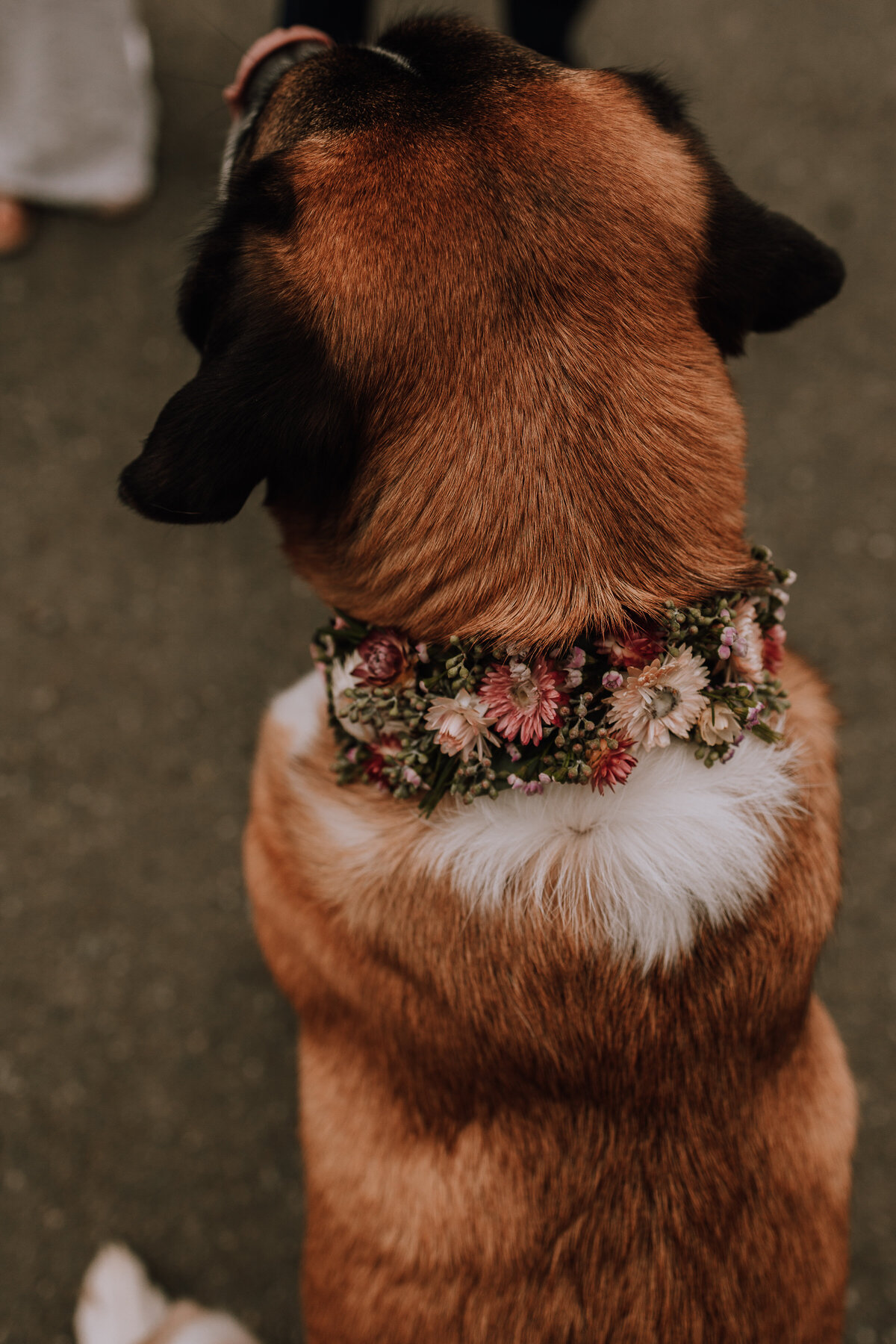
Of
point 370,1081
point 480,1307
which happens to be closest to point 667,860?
point 370,1081

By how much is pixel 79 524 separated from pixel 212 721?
69cm

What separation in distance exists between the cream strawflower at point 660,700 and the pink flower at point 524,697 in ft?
0.28

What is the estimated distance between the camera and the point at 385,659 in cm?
131

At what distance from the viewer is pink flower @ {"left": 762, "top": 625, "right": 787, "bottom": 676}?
1449mm

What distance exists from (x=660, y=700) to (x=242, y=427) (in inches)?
25.8

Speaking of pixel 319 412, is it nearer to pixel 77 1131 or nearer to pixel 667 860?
pixel 667 860

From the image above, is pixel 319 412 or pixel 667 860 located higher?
pixel 319 412

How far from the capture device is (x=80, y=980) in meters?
2.38

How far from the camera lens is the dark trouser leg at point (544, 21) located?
2324 mm

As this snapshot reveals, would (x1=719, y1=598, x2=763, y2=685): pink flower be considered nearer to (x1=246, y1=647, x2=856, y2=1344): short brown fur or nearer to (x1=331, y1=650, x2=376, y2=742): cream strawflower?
(x1=246, y1=647, x2=856, y2=1344): short brown fur

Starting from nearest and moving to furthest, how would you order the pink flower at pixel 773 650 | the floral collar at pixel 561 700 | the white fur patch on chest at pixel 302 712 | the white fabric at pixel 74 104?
the floral collar at pixel 561 700
the pink flower at pixel 773 650
the white fur patch on chest at pixel 302 712
the white fabric at pixel 74 104

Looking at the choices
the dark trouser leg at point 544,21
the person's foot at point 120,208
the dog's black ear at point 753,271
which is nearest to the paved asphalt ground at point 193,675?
the person's foot at point 120,208

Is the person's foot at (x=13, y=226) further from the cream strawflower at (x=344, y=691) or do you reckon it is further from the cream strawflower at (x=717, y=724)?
the cream strawflower at (x=717, y=724)

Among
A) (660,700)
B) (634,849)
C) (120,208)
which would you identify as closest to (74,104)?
(120,208)
